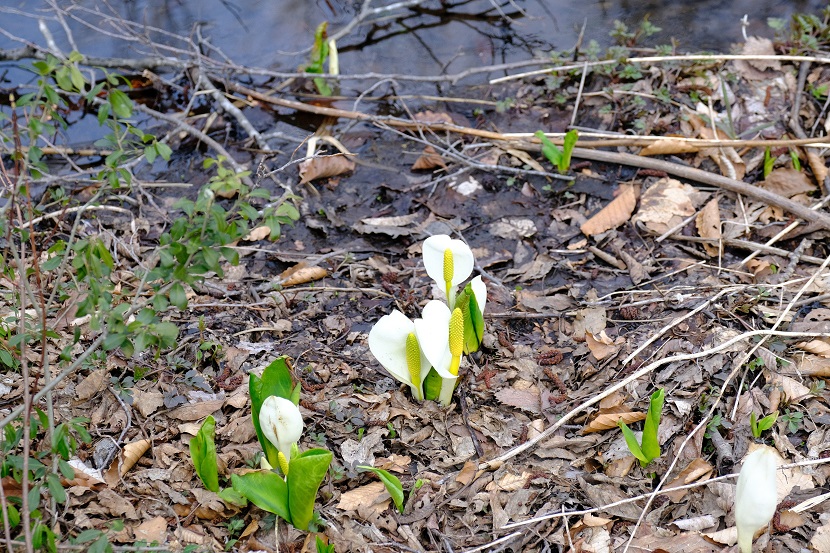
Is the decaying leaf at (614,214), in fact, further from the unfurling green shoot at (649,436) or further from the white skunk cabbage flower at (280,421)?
the white skunk cabbage flower at (280,421)

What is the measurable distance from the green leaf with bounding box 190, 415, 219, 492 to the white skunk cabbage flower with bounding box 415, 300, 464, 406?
54cm

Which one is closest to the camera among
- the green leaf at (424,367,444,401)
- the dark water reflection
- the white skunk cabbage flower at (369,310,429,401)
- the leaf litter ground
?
the leaf litter ground

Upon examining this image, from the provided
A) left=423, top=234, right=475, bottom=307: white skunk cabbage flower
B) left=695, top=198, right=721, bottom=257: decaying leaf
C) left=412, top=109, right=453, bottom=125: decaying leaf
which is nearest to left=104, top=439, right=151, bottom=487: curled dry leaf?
left=423, top=234, right=475, bottom=307: white skunk cabbage flower

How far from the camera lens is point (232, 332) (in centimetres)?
235

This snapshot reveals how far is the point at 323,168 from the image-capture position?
10.5 ft

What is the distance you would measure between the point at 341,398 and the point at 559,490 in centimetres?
66

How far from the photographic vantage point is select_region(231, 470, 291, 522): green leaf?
162 centimetres

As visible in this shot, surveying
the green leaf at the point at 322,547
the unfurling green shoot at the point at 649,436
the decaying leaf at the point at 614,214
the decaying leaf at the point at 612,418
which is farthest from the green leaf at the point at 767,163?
the green leaf at the point at 322,547

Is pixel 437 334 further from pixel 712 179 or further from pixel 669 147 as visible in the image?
pixel 669 147

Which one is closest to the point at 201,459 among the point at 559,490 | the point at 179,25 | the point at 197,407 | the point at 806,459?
the point at 197,407

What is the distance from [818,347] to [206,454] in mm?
1647

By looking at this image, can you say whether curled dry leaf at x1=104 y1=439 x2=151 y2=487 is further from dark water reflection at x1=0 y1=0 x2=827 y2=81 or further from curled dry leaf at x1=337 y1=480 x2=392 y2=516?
dark water reflection at x1=0 y1=0 x2=827 y2=81

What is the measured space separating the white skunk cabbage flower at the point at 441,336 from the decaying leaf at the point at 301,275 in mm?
834

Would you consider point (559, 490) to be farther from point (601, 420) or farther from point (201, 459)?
point (201, 459)
